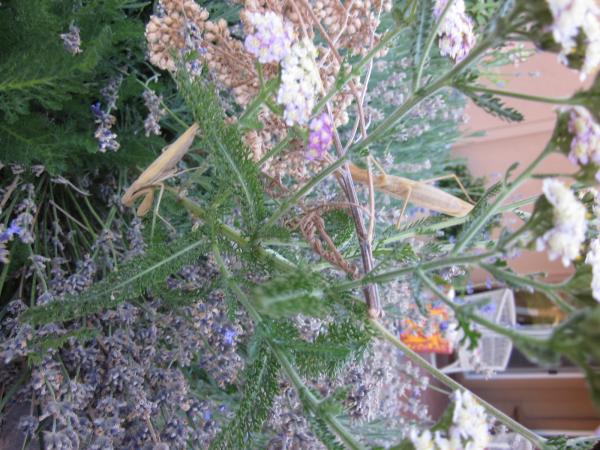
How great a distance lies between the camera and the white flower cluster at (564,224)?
408 millimetres

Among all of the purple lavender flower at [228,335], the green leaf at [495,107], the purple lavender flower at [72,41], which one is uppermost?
the green leaf at [495,107]

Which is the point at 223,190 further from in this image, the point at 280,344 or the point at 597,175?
the point at 597,175

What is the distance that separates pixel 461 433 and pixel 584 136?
0.24m

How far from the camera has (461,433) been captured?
1.38 ft

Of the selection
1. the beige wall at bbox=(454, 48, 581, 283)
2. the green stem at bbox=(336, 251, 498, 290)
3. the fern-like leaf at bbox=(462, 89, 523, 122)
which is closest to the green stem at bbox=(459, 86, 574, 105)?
the fern-like leaf at bbox=(462, 89, 523, 122)

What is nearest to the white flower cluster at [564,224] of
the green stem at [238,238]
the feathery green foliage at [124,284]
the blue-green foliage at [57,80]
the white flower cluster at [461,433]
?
the white flower cluster at [461,433]

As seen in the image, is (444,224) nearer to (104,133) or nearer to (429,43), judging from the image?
(429,43)

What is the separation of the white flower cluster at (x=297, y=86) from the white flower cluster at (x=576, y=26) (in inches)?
8.4

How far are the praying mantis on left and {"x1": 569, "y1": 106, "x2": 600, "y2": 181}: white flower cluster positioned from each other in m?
0.25

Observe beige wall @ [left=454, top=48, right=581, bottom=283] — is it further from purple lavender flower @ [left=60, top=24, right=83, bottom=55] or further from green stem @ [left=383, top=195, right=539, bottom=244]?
purple lavender flower @ [left=60, top=24, right=83, bottom=55]

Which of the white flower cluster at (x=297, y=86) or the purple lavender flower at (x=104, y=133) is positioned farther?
the purple lavender flower at (x=104, y=133)

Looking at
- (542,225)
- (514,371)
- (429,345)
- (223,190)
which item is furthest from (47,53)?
(514,371)

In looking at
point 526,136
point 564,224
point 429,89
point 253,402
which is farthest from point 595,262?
point 526,136

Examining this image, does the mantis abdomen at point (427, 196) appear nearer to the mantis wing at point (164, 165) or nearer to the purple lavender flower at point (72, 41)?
the mantis wing at point (164, 165)
